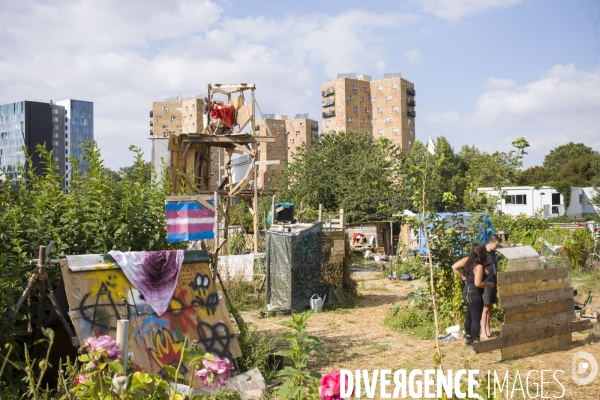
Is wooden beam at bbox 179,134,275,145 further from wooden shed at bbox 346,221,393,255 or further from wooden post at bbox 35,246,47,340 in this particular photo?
wooden shed at bbox 346,221,393,255

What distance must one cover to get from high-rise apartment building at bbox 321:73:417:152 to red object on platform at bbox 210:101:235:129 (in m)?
77.7

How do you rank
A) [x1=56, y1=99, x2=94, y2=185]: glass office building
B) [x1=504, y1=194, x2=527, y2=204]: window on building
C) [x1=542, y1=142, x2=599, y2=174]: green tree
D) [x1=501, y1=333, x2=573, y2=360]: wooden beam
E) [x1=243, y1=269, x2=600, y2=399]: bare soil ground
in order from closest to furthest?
[x1=243, y1=269, x2=600, y2=399]: bare soil ground, [x1=501, y1=333, x2=573, y2=360]: wooden beam, [x1=504, y1=194, x2=527, y2=204]: window on building, [x1=542, y1=142, x2=599, y2=174]: green tree, [x1=56, y1=99, x2=94, y2=185]: glass office building

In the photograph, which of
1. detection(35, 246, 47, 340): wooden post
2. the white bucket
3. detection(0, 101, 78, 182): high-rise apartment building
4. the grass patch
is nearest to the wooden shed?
the white bucket

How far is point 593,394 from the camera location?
6434mm

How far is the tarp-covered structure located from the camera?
43.1 ft

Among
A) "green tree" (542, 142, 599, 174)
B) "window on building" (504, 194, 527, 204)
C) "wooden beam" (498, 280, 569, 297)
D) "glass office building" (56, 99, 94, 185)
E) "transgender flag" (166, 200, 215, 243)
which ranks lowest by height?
"wooden beam" (498, 280, 569, 297)

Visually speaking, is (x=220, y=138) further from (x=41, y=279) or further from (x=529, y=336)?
(x=41, y=279)

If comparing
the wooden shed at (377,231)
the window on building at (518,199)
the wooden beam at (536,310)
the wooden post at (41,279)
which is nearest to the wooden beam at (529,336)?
the wooden beam at (536,310)

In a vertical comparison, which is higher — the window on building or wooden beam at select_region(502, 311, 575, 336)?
the window on building

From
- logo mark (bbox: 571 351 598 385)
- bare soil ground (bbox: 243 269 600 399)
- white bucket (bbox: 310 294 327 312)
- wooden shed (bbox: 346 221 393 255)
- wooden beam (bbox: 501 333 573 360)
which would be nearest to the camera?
logo mark (bbox: 571 351 598 385)

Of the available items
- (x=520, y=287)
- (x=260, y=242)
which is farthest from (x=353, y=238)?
(x=520, y=287)

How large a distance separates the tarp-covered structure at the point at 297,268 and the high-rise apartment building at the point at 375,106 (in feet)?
268

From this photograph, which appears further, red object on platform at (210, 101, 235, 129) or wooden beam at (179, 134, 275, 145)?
red object on platform at (210, 101, 235, 129)

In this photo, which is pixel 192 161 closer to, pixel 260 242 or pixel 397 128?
pixel 260 242
